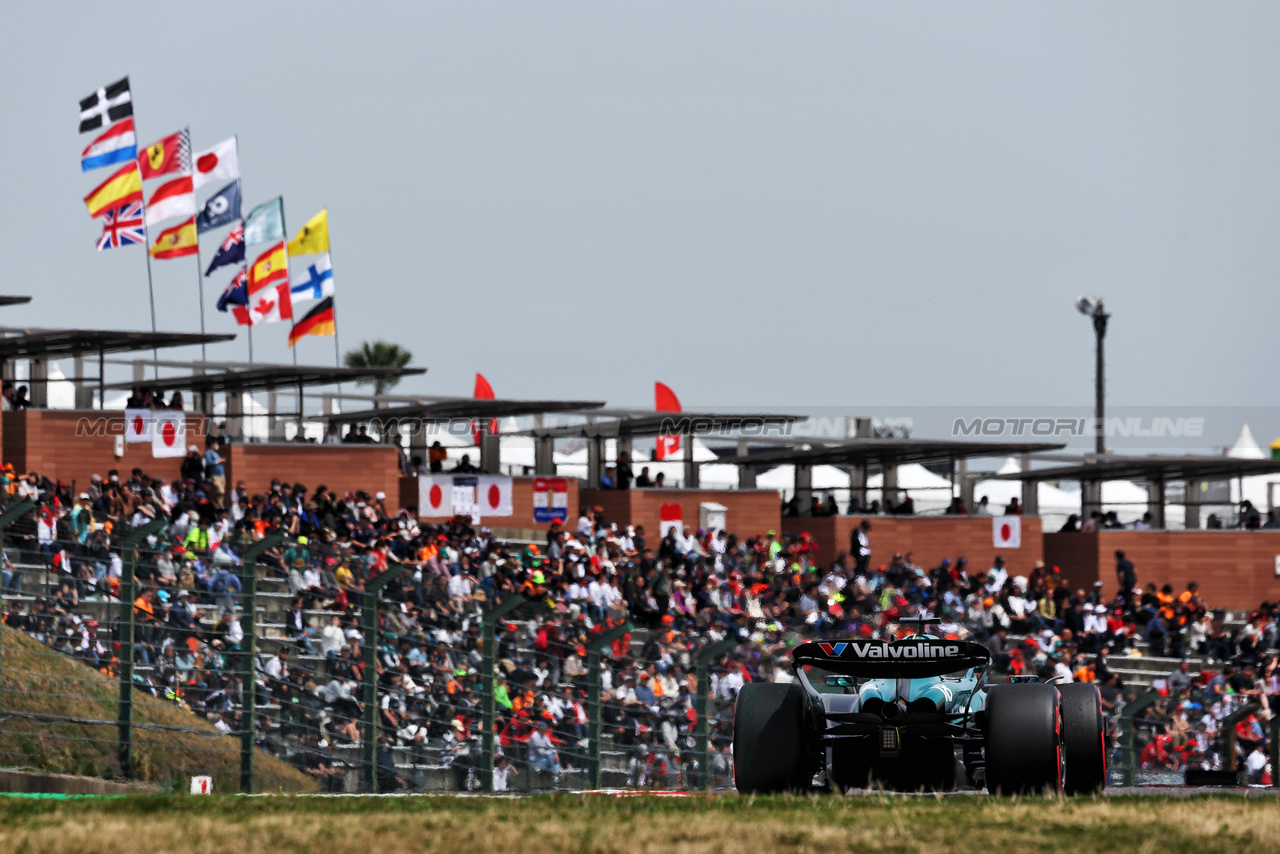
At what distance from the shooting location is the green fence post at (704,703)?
1477 centimetres

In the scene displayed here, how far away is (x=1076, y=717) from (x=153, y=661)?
642cm

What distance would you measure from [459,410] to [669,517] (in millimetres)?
4258

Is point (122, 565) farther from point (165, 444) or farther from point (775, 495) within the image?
point (775, 495)

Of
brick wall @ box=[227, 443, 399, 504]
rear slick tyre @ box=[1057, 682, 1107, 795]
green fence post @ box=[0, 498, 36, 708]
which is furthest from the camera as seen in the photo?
brick wall @ box=[227, 443, 399, 504]

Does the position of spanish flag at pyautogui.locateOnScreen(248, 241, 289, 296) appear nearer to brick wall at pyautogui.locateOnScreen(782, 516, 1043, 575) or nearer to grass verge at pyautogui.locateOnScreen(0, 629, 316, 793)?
brick wall at pyautogui.locateOnScreen(782, 516, 1043, 575)

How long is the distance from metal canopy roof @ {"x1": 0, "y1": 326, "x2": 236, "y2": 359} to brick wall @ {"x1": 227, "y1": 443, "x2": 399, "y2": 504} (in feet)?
6.34

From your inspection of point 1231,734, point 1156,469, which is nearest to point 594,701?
Result: point 1231,734

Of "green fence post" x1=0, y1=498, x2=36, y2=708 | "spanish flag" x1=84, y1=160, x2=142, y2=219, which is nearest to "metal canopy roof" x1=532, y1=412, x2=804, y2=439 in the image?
"spanish flag" x1=84, y1=160, x2=142, y2=219

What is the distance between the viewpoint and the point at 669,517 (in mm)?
33562

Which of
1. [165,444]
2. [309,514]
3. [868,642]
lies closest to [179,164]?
[165,444]

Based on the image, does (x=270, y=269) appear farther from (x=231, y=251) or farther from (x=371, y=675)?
(x=371, y=675)

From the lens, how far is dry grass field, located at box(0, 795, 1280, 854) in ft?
23.8

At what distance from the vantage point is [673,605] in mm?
25484

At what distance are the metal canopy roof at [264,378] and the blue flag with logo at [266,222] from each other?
4.80m
